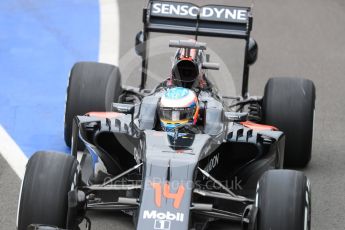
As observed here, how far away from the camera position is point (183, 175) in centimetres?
943

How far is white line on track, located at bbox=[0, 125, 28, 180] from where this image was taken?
39.8ft

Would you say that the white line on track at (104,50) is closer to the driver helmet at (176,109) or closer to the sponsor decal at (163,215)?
the driver helmet at (176,109)

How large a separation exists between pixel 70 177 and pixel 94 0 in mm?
9681

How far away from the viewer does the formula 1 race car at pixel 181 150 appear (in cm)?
926

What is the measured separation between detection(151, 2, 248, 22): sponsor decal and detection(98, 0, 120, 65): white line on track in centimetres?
321

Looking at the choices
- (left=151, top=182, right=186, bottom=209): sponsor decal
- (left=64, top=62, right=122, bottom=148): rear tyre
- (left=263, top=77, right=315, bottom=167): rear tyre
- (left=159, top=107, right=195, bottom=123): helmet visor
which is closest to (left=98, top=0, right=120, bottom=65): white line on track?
(left=64, top=62, right=122, bottom=148): rear tyre

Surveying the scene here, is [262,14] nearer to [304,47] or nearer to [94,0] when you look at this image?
[304,47]

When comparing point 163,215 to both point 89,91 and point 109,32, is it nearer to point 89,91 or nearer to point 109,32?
point 89,91

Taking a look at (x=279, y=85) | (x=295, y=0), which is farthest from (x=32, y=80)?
(x=295, y=0)

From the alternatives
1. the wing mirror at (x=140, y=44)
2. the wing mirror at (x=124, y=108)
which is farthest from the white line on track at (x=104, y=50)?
the wing mirror at (x=140, y=44)

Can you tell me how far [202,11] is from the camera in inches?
501

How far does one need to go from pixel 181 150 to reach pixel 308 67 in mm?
7015

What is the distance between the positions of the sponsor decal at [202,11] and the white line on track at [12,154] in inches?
90.0

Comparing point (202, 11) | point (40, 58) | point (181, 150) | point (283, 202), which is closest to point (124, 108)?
point (181, 150)
